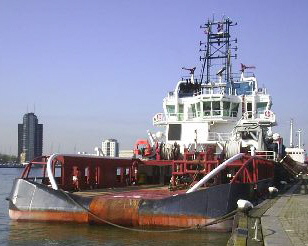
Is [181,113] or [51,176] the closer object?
[51,176]

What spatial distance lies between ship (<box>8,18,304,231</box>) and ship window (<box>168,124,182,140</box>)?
0.06m

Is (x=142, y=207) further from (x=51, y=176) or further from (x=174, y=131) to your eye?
(x=174, y=131)

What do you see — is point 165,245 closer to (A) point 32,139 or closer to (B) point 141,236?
(B) point 141,236

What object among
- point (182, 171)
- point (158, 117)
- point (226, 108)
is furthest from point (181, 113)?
point (182, 171)

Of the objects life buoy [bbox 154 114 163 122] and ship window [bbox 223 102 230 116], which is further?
life buoy [bbox 154 114 163 122]

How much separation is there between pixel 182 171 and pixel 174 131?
6310 millimetres

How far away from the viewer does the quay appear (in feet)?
30.7

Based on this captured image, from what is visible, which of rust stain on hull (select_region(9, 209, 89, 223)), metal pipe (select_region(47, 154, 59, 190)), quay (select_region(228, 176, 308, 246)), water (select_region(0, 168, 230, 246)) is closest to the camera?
quay (select_region(228, 176, 308, 246))

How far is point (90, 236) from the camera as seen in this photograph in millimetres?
12961

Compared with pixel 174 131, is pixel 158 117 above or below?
above

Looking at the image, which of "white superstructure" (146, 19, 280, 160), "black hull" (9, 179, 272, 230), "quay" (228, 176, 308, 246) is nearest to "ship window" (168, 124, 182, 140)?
"white superstructure" (146, 19, 280, 160)

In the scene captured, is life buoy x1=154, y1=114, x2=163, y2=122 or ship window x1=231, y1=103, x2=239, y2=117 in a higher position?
ship window x1=231, y1=103, x2=239, y2=117

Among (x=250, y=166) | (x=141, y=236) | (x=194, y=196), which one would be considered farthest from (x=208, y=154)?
(x=141, y=236)

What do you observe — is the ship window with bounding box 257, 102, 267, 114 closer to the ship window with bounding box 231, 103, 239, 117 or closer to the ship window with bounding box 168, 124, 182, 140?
the ship window with bounding box 231, 103, 239, 117
